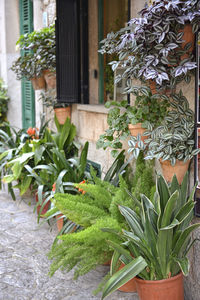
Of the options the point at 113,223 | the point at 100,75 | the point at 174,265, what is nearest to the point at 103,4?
the point at 100,75

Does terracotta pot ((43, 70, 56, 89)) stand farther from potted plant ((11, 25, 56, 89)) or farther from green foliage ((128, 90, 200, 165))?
green foliage ((128, 90, 200, 165))

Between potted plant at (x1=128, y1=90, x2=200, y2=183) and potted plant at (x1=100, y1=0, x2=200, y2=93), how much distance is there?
0.60ft

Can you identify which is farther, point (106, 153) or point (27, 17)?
point (27, 17)

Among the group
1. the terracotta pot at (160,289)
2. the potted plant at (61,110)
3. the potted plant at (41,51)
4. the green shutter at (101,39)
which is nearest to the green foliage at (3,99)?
the potted plant at (41,51)

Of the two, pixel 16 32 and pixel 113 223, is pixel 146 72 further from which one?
pixel 16 32

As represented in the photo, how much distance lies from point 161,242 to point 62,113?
120 inches

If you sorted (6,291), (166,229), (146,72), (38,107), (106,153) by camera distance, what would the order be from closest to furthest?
(166,229), (146,72), (6,291), (106,153), (38,107)

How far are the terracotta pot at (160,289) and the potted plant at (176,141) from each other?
73 centimetres

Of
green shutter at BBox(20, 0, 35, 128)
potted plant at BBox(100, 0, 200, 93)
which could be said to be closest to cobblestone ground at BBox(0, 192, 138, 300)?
potted plant at BBox(100, 0, 200, 93)

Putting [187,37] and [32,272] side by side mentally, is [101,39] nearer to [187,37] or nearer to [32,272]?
[187,37]

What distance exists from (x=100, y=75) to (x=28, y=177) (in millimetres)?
1533

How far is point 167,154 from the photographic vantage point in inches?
A: 116

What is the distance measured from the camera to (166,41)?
2854 mm

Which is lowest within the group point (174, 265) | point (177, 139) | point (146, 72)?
point (174, 265)
